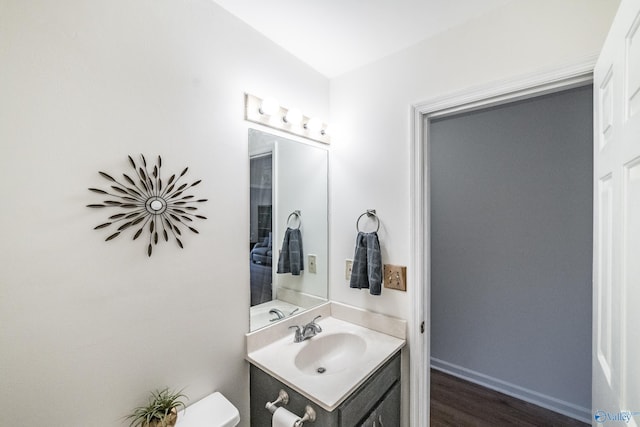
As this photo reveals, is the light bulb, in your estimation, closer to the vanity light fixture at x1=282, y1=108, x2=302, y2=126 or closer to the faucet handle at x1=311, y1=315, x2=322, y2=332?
the vanity light fixture at x1=282, y1=108, x2=302, y2=126

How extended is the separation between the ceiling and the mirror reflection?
1.78 feet

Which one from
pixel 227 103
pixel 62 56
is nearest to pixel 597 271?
pixel 227 103

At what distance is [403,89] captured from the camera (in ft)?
4.91

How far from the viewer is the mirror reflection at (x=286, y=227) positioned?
1404 mm

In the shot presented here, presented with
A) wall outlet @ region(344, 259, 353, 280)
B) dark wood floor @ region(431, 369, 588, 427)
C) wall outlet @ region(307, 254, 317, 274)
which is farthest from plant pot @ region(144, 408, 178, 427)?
dark wood floor @ region(431, 369, 588, 427)

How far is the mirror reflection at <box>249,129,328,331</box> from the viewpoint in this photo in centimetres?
140

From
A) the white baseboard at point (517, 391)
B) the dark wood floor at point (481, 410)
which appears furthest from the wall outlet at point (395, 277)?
the white baseboard at point (517, 391)

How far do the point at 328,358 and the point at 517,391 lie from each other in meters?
1.84

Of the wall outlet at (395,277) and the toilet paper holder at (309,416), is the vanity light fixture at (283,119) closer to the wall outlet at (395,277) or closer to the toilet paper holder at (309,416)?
the wall outlet at (395,277)

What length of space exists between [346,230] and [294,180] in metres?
0.47

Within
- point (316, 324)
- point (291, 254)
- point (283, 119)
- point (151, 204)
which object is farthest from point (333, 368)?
point (283, 119)

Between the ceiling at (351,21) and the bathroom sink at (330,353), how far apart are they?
168cm

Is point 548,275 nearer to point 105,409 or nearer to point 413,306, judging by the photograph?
point 413,306

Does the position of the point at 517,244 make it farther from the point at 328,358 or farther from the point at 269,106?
the point at 269,106
